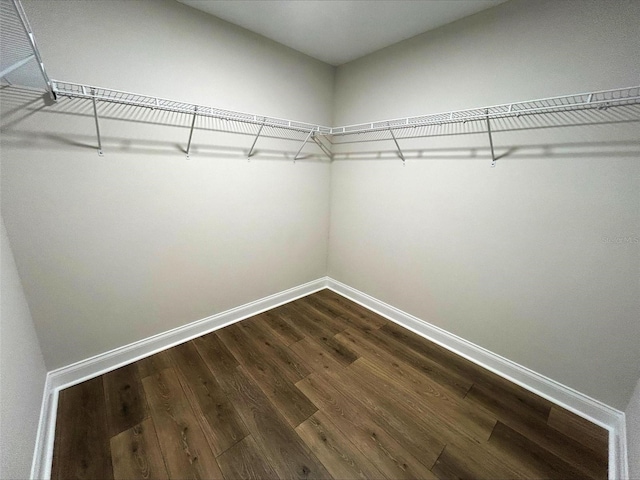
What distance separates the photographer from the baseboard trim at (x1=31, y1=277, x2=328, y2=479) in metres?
1.19

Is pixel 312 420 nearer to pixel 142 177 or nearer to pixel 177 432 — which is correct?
pixel 177 432

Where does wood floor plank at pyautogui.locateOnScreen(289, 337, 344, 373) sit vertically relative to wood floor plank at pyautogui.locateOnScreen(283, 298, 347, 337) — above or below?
below

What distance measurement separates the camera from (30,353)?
127cm

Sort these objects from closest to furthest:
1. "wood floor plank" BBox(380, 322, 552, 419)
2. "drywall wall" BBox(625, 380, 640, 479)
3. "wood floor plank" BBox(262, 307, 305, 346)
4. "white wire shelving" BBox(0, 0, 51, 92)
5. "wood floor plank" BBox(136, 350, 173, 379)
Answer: "white wire shelving" BBox(0, 0, 51, 92) → "drywall wall" BBox(625, 380, 640, 479) → "wood floor plank" BBox(380, 322, 552, 419) → "wood floor plank" BBox(136, 350, 173, 379) → "wood floor plank" BBox(262, 307, 305, 346)

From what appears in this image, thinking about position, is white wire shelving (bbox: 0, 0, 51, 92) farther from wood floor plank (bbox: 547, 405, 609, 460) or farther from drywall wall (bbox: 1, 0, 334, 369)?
wood floor plank (bbox: 547, 405, 609, 460)

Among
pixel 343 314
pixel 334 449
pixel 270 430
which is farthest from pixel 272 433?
pixel 343 314

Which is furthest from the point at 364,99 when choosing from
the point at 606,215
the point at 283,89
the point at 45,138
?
the point at 45,138

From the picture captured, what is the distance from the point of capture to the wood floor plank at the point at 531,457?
122 centimetres

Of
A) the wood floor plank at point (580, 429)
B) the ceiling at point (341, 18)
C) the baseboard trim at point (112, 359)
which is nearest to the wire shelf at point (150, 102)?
the ceiling at point (341, 18)

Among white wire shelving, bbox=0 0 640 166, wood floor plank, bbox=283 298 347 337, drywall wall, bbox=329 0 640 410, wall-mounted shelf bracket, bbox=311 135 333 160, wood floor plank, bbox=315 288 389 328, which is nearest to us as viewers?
white wire shelving, bbox=0 0 640 166

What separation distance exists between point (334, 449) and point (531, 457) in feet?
3.28

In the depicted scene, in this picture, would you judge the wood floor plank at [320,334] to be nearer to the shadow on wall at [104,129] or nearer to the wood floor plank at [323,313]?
the wood floor plank at [323,313]

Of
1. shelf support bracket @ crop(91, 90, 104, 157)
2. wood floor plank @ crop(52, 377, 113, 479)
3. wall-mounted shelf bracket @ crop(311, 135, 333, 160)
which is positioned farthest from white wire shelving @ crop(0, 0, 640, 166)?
wood floor plank @ crop(52, 377, 113, 479)

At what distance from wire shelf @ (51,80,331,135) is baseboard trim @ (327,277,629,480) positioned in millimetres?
1978
